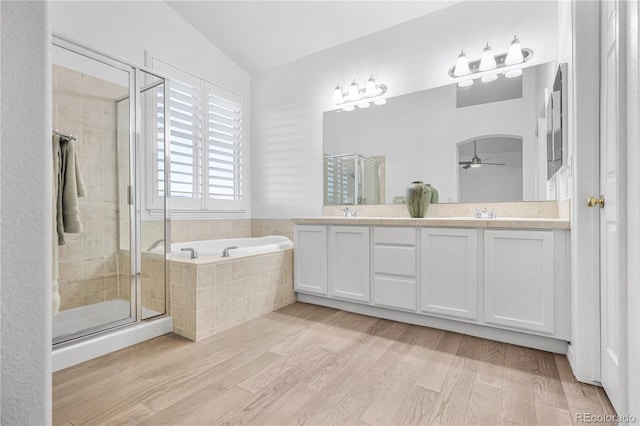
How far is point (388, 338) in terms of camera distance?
2174mm

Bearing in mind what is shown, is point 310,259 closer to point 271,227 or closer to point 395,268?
point 395,268

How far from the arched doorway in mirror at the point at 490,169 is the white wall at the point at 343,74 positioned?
25.3 inches

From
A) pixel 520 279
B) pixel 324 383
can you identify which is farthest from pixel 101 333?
pixel 520 279

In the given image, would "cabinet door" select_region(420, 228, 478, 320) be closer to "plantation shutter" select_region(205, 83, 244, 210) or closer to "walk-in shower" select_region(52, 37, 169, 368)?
"walk-in shower" select_region(52, 37, 169, 368)

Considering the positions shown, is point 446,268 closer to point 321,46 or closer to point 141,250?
point 141,250

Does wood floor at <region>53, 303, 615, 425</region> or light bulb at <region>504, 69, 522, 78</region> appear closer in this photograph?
wood floor at <region>53, 303, 615, 425</region>

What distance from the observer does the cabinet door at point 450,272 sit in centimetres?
213

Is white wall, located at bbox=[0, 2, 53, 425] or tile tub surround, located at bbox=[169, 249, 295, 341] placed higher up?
white wall, located at bbox=[0, 2, 53, 425]

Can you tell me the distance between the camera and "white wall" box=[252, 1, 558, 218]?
101 inches

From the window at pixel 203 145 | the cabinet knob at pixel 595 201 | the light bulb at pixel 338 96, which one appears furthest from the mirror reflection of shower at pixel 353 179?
the cabinet knob at pixel 595 201

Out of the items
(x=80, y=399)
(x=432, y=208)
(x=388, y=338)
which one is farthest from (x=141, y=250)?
(x=432, y=208)

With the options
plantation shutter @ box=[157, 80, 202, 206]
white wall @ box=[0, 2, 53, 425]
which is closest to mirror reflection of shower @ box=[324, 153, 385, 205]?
plantation shutter @ box=[157, 80, 202, 206]

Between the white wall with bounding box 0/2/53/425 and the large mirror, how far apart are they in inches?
96.0

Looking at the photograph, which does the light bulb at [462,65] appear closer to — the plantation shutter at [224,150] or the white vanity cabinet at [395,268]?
the white vanity cabinet at [395,268]
